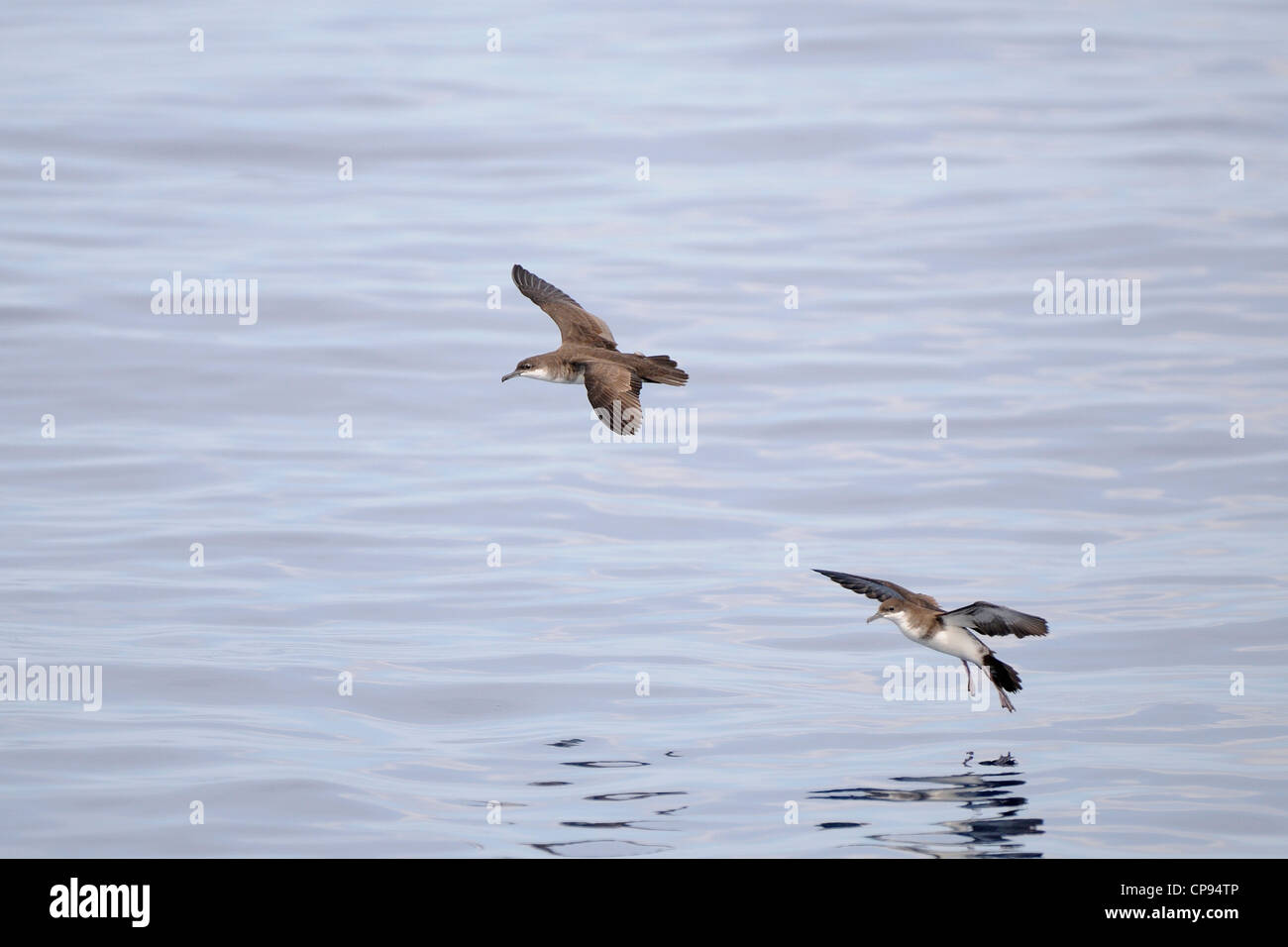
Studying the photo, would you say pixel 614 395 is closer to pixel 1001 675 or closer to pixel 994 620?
pixel 994 620

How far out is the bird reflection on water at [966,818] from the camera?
444 inches

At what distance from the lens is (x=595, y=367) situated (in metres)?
14.5

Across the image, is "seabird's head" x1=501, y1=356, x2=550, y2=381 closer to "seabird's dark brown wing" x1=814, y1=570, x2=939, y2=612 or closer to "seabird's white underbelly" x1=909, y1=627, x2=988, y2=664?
"seabird's dark brown wing" x1=814, y1=570, x2=939, y2=612

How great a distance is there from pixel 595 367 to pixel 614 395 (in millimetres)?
712

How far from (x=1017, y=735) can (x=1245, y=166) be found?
920 inches

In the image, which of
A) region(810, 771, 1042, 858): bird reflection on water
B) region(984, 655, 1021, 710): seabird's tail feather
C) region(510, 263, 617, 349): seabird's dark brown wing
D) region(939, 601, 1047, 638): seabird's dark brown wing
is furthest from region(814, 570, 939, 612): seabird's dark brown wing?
region(510, 263, 617, 349): seabird's dark brown wing

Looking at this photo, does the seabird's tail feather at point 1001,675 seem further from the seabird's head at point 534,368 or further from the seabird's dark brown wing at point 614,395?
the seabird's head at point 534,368

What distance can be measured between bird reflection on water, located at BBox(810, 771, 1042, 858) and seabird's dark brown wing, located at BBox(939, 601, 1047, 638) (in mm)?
1036

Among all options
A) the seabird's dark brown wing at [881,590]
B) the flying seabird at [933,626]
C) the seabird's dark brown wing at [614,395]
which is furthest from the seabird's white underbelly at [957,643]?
the seabird's dark brown wing at [614,395]

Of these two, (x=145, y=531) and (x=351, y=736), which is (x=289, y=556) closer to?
(x=145, y=531)

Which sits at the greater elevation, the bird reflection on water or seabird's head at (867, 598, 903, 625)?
seabird's head at (867, 598, 903, 625)

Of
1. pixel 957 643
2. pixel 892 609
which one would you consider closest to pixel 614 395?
pixel 892 609

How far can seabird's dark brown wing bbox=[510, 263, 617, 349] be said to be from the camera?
16.0 meters

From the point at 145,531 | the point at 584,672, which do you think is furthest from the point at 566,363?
the point at 145,531
